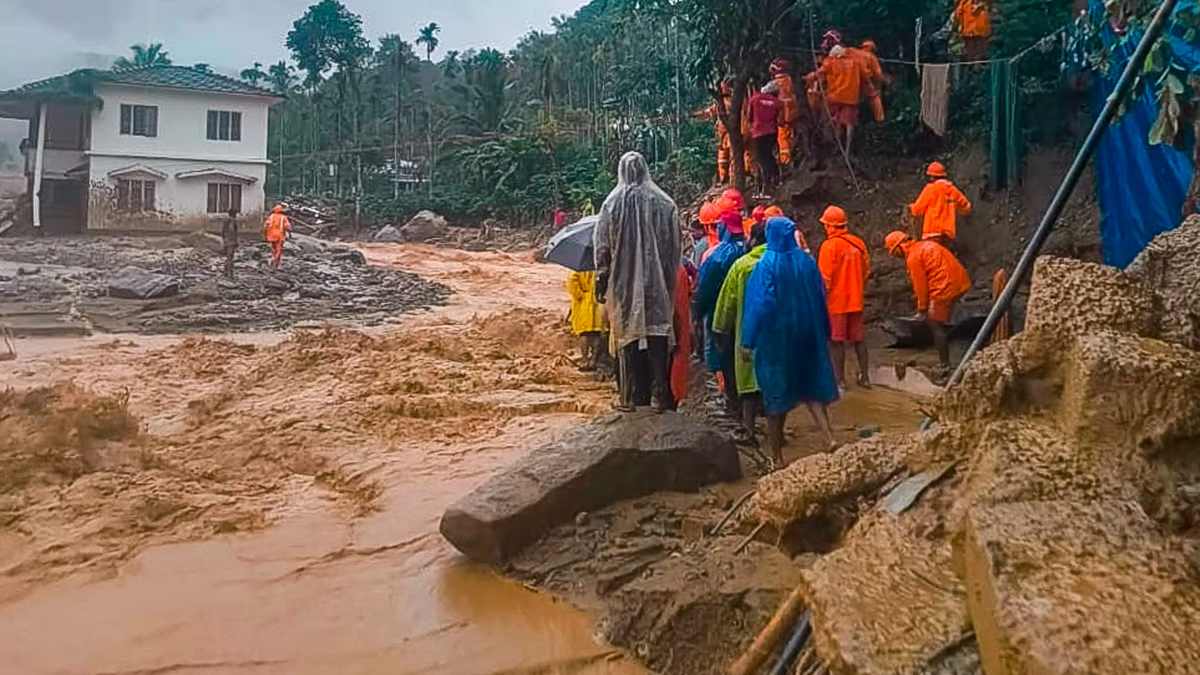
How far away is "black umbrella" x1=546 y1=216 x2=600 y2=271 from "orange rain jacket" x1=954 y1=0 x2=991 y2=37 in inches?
231

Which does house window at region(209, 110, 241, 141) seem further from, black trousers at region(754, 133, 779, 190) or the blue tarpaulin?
the blue tarpaulin

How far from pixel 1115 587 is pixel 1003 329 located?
4104mm

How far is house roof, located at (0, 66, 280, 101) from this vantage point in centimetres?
2962

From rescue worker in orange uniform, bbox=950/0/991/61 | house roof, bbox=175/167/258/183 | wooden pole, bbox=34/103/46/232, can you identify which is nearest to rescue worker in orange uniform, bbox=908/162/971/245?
rescue worker in orange uniform, bbox=950/0/991/61

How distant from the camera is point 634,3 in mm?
15273

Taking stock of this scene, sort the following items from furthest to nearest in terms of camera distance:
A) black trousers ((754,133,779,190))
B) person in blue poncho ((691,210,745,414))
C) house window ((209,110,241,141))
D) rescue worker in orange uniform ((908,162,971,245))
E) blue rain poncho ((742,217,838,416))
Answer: house window ((209,110,241,141))
black trousers ((754,133,779,190))
rescue worker in orange uniform ((908,162,971,245))
person in blue poncho ((691,210,745,414))
blue rain poncho ((742,217,838,416))

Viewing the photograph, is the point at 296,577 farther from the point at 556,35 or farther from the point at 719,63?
the point at 556,35

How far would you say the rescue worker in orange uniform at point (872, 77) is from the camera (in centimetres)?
1163

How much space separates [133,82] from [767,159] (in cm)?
2456

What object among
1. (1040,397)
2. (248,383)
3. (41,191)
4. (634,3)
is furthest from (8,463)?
(41,191)

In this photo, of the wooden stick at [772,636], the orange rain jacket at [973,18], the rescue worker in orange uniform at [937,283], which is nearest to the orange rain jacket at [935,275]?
the rescue worker in orange uniform at [937,283]

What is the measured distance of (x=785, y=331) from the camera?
18.5 feet

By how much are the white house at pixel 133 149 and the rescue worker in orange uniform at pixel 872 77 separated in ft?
73.5

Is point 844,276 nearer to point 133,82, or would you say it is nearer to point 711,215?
point 711,215
